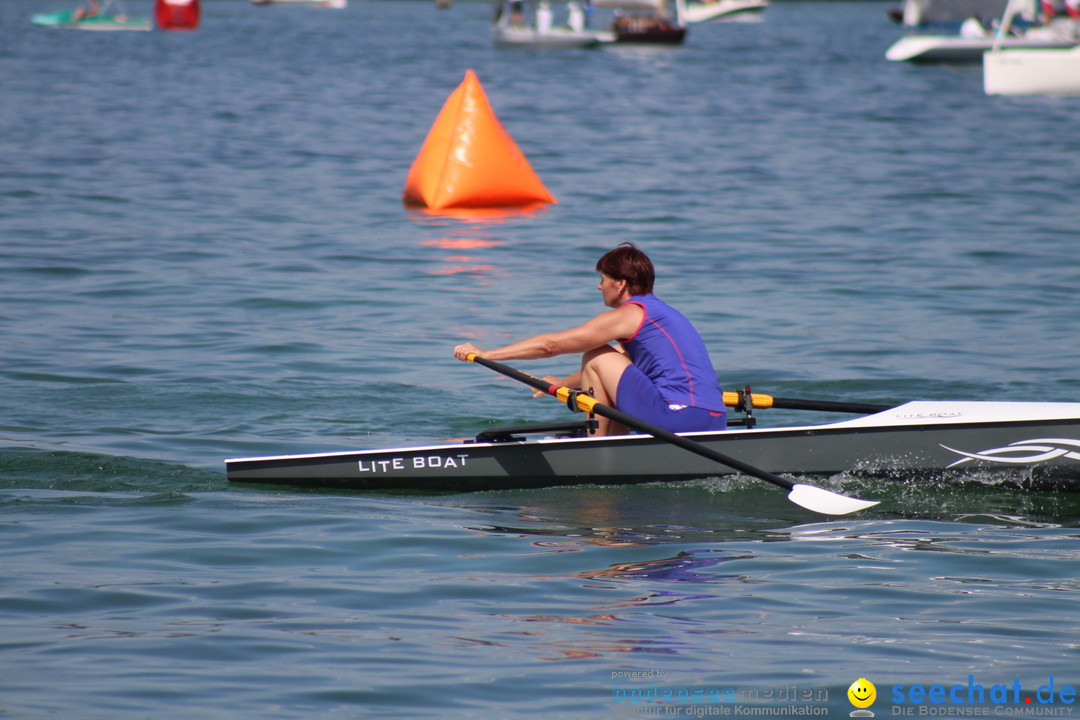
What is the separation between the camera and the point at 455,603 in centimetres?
526

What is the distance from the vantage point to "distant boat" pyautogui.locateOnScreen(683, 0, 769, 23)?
2950 inches

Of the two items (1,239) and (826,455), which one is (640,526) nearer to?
(826,455)

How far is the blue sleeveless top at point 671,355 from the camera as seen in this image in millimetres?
6676

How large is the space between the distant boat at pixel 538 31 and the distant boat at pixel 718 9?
24372mm

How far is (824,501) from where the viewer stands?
21.2 feet

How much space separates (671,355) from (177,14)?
6127 centimetres

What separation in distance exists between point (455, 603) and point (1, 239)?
10.1 metres

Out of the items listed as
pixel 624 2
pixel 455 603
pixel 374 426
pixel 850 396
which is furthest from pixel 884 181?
pixel 624 2

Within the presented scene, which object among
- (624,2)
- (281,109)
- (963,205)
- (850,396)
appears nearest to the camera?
(850,396)

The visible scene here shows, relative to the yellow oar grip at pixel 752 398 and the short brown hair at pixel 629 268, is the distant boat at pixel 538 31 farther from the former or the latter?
the short brown hair at pixel 629 268

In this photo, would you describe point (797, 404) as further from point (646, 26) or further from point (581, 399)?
point (646, 26)

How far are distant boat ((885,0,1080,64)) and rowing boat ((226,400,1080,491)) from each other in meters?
36.6

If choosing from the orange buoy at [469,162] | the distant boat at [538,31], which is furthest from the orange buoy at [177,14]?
the orange buoy at [469,162]

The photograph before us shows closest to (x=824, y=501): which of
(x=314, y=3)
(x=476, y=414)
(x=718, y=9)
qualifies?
(x=476, y=414)
